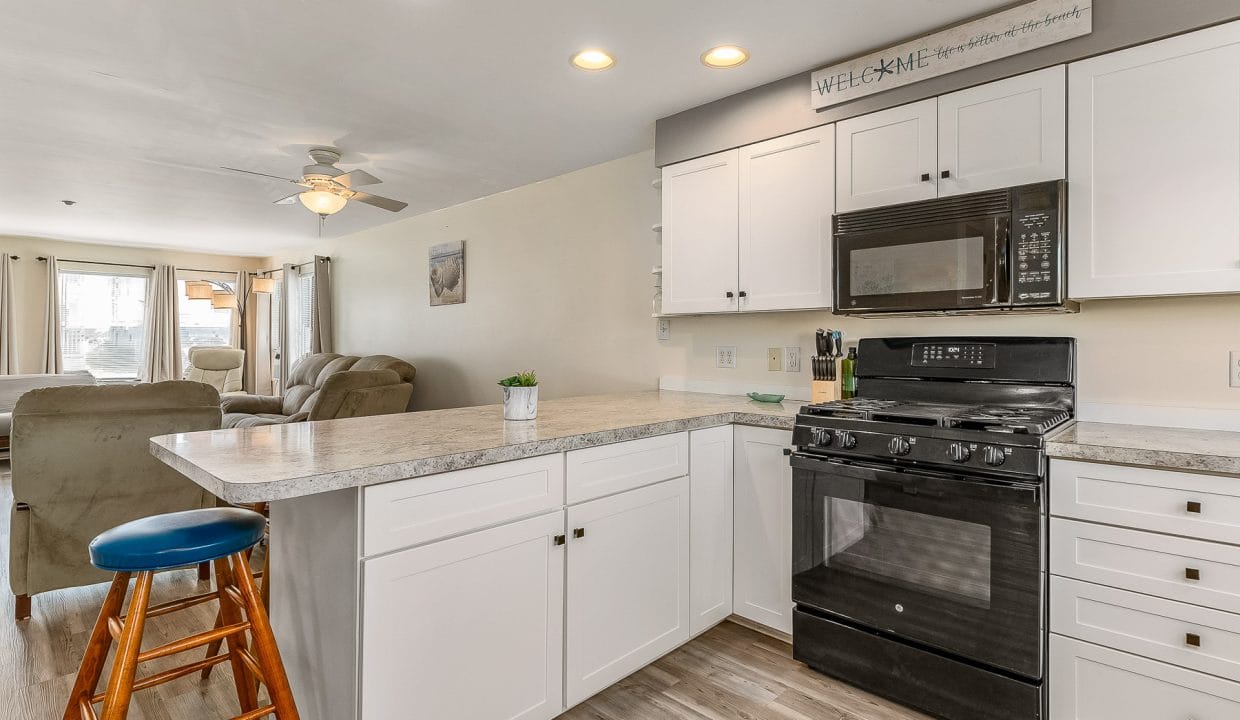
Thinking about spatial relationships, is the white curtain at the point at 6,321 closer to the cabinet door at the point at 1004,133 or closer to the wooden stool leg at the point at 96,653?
the wooden stool leg at the point at 96,653

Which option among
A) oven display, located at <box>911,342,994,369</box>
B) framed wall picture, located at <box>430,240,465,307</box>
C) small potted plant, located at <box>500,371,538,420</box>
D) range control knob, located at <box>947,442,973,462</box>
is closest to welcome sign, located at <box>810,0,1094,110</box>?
oven display, located at <box>911,342,994,369</box>

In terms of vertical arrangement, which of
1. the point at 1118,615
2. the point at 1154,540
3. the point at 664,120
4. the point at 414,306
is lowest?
the point at 1118,615

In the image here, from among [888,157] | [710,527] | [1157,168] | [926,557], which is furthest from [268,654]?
[1157,168]

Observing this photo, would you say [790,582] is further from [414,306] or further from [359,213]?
[359,213]

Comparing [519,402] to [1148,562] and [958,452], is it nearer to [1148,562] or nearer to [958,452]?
[958,452]

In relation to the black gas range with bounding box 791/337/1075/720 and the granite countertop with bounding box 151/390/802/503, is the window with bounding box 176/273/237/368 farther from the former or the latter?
the black gas range with bounding box 791/337/1075/720

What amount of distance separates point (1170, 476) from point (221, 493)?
2.16m

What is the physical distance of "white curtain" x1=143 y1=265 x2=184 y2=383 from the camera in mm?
7699

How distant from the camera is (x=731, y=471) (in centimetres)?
250

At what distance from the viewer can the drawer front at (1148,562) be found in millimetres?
1517

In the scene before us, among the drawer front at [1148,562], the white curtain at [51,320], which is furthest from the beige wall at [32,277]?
the drawer front at [1148,562]

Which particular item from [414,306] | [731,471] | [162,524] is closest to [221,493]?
[162,524]

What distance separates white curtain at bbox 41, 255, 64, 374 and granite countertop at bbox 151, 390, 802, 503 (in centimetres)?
730

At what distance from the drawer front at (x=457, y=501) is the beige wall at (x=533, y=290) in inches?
73.7
